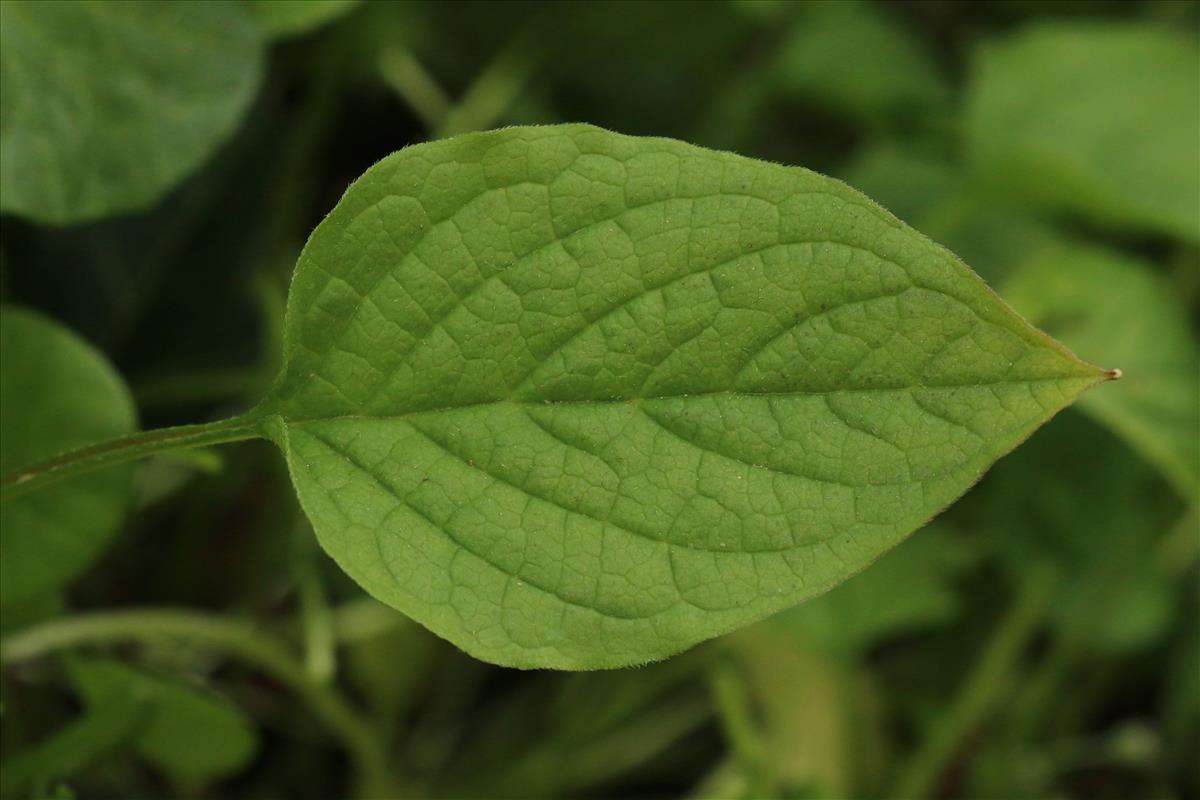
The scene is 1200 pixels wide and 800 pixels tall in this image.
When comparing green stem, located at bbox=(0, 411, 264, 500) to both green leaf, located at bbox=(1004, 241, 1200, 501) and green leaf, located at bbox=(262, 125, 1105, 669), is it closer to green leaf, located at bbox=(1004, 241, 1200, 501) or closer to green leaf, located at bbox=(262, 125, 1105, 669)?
green leaf, located at bbox=(262, 125, 1105, 669)

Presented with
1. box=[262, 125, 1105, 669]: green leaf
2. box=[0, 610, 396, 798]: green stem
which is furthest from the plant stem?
box=[262, 125, 1105, 669]: green leaf

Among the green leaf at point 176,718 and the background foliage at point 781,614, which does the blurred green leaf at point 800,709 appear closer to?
the background foliage at point 781,614

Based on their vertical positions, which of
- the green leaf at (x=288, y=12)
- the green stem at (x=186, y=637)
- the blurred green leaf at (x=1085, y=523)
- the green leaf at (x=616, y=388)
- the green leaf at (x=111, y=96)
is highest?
Result: the green leaf at (x=616, y=388)

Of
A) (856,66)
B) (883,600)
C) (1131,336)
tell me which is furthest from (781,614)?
(856,66)

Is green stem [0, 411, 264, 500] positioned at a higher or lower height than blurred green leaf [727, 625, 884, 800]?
higher

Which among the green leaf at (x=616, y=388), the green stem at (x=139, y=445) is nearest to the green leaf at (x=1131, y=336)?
the green leaf at (x=616, y=388)

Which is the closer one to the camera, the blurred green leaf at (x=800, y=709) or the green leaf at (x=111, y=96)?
the green leaf at (x=111, y=96)

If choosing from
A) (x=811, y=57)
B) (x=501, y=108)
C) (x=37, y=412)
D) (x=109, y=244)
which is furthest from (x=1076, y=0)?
(x=37, y=412)
